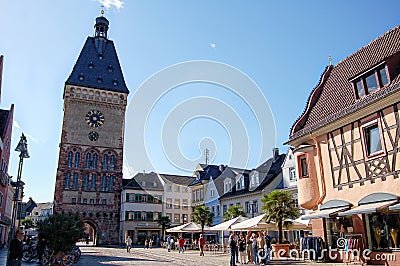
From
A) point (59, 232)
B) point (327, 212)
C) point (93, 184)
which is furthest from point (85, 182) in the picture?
point (327, 212)

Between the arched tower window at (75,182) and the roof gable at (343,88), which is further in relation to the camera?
the arched tower window at (75,182)

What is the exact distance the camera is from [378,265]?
14.5 metres

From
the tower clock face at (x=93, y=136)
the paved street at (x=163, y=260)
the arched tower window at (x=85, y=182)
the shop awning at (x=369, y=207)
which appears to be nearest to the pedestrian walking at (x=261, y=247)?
the paved street at (x=163, y=260)

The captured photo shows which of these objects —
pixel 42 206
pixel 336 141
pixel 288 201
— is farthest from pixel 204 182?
pixel 42 206

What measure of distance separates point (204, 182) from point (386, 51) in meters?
36.7

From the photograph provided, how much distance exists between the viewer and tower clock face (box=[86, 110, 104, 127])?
6109 centimetres

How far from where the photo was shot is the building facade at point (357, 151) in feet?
46.7

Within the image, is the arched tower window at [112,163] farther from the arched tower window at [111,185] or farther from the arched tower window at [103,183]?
the arched tower window at [103,183]

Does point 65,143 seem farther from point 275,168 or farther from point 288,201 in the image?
point 288,201

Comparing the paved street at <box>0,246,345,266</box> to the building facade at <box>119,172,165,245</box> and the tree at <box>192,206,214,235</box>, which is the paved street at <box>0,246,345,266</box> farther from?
the building facade at <box>119,172,165,245</box>

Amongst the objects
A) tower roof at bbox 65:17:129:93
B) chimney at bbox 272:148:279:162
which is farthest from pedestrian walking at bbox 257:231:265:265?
tower roof at bbox 65:17:129:93

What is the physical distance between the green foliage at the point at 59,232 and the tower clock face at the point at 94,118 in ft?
151

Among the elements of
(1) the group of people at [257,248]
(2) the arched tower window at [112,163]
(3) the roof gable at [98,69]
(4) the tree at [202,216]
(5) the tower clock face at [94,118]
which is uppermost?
(3) the roof gable at [98,69]

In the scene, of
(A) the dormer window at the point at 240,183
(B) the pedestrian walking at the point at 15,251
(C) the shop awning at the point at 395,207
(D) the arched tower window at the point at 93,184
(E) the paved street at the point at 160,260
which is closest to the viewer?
(B) the pedestrian walking at the point at 15,251
